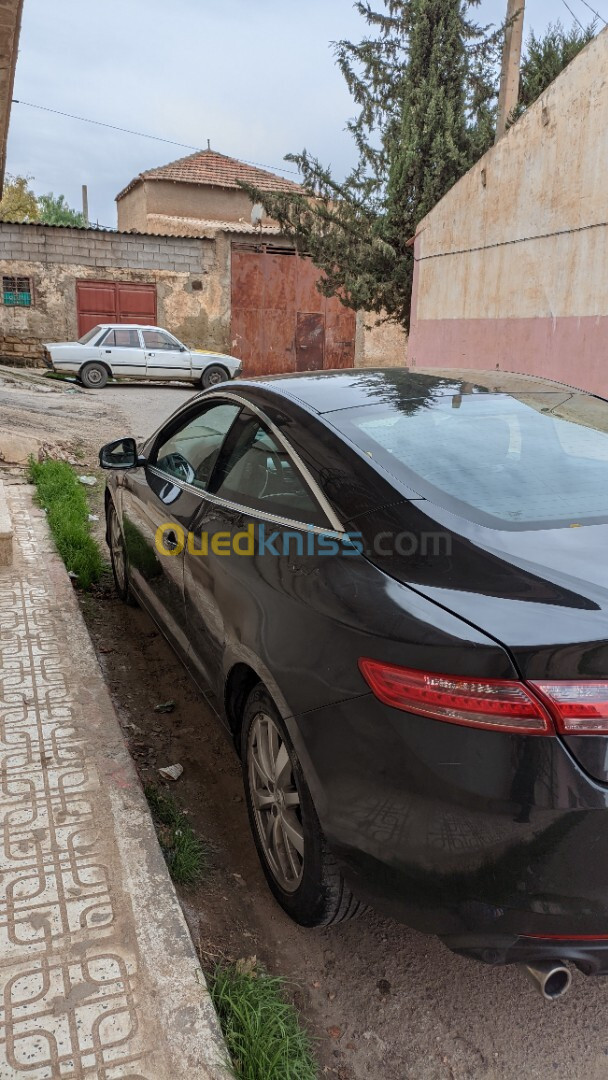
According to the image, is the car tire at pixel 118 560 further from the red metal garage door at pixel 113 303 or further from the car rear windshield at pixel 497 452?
the red metal garage door at pixel 113 303

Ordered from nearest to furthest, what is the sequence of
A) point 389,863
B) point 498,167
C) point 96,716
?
point 389,863 < point 96,716 < point 498,167

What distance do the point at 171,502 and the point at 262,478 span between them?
2.82 ft

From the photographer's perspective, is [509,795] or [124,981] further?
[124,981]

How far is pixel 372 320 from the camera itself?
24141mm

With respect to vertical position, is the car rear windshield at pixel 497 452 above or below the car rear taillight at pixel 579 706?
above

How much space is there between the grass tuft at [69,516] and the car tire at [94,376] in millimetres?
9956

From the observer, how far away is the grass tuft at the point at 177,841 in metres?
2.59

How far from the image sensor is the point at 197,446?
139 inches

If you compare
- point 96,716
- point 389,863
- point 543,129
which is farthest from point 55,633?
point 543,129

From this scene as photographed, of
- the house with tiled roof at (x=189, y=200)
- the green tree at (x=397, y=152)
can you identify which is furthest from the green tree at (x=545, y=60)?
the house with tiled roof at (x=189, y=200)

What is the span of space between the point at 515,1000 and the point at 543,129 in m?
10.8

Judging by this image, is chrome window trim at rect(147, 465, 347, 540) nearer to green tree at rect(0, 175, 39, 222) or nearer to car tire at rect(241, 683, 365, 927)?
car tire at rect(241, 683, 365, 927)

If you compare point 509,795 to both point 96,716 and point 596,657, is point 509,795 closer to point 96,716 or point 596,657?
point 596,657

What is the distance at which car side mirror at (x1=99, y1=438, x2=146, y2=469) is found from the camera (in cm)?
399
